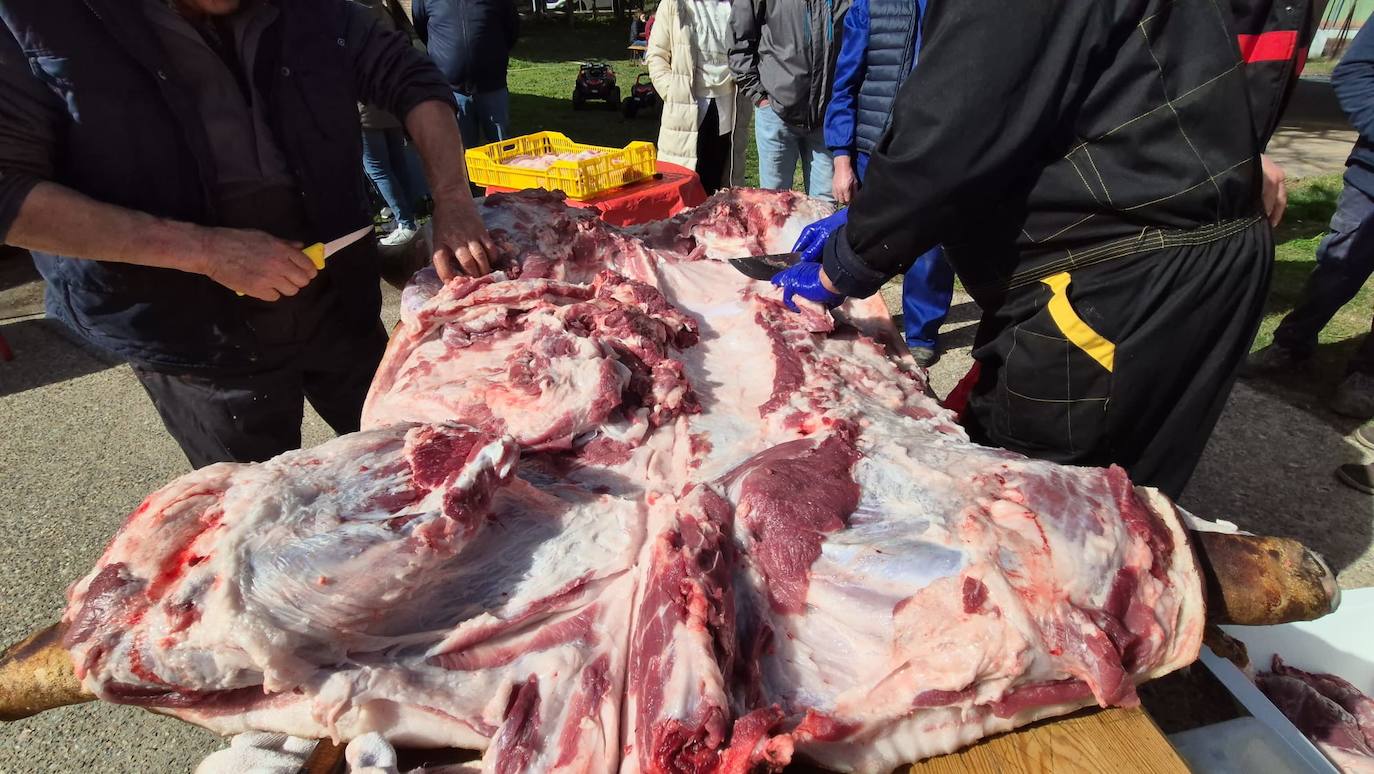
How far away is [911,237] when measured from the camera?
188 cm

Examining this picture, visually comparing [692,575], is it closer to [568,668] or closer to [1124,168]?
[568,668]

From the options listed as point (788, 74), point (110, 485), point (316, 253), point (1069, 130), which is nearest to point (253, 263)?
point (316, 253)

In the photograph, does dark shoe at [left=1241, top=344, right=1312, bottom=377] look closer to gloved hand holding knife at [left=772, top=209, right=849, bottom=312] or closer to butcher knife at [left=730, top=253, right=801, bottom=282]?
gloved hand holding knife at [left=772, top=209, right=849, bottom=312]

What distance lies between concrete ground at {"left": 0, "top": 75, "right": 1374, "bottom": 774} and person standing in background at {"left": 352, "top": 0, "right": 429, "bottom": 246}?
2299 mm

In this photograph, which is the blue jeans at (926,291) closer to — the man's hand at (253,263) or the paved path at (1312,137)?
the man's hand at (253,263)

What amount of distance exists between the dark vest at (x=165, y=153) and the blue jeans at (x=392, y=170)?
4004mm

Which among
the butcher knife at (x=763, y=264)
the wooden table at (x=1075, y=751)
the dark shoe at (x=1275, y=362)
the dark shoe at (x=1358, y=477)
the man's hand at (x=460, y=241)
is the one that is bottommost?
the dark shoe at (x=1358, y=477)

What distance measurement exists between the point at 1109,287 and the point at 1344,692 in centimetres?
154

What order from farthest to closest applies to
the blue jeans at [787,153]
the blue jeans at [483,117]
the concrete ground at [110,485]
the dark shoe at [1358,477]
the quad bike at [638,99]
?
the quad bike at [638,99] < the blue jeans at [483,117] < the blue jeans at [787,153] < the dark shoe at [1358,477] < the concrete ground at [110,485]

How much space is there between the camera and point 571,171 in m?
4.64

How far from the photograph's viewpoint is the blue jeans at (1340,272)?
422cm

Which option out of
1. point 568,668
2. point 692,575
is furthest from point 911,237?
point 568,668

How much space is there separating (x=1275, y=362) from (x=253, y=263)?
5689mm

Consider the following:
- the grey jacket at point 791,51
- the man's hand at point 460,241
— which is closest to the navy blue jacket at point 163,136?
the man's hand at point 460,241
